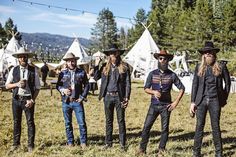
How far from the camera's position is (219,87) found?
6715 millimetres

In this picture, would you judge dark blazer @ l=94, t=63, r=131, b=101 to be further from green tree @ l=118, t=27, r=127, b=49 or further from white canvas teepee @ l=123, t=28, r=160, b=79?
green tree @ l=118, t=27, r=127, b=49

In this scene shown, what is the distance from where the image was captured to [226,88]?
6.69 m

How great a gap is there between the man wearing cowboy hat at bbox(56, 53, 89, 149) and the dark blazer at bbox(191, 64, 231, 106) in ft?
6.51

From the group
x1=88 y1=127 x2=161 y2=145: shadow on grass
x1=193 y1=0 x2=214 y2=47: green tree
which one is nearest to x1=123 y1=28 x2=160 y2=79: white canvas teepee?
x1=88 y1=127 x2=161 y2=145: shadow on grass

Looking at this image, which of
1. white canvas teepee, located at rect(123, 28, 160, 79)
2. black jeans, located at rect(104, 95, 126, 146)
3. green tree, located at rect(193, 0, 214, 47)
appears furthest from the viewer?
green tree, located at rect(193, 0, 214, 47)

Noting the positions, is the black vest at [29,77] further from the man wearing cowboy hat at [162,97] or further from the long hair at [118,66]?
the man wearing cowboy hat at [162,97]

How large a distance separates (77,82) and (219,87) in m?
2.49

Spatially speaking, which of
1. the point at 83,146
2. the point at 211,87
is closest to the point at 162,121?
the point at 211,87

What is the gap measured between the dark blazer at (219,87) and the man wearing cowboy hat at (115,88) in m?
1.23

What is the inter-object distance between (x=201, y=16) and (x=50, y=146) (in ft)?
152

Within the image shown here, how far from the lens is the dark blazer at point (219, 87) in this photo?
21.9ft

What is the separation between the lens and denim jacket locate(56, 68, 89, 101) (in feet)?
25.1

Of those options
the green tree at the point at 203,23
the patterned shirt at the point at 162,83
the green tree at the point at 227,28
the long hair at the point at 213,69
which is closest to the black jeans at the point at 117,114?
the patterned shirt at the point at 162,83

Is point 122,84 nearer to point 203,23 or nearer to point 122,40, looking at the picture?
point 203,23
